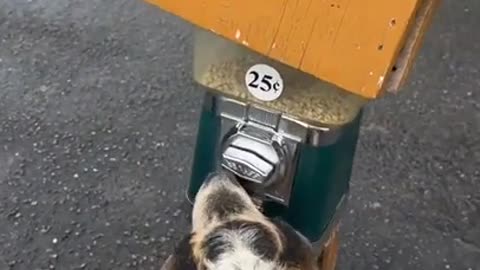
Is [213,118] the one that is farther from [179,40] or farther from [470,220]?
[179,40]

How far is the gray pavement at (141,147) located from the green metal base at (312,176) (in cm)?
27

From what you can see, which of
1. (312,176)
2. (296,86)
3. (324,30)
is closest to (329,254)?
(312,176)

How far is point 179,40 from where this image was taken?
5.19 feet

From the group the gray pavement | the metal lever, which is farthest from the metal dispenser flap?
the gray pavement

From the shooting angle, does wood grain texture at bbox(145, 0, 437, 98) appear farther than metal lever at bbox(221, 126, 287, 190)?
No

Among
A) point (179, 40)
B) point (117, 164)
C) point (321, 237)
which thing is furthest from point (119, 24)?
point (321, 237)

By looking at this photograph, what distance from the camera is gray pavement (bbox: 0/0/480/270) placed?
1.22 metres

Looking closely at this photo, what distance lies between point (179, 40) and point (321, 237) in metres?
0.71

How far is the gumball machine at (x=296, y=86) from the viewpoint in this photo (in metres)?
0.69

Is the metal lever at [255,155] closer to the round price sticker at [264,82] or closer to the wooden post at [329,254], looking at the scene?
the round price sticker at [264,82]

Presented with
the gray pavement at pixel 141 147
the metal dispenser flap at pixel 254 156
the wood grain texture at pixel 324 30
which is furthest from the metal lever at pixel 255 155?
the gray pavement at pixel 141 147

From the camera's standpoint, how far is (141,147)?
1.35m

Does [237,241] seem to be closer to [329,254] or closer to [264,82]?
[264,82]

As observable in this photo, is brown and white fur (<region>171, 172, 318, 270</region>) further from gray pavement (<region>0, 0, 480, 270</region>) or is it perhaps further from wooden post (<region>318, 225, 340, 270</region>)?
gray pavement (<region>0, 0, 480, 270</region>)
